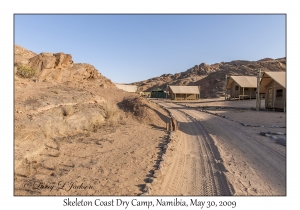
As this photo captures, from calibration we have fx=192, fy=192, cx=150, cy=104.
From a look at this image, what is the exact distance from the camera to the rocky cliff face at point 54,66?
13.8 metres

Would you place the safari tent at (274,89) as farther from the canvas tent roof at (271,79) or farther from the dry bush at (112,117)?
the dry bush at (112,117)

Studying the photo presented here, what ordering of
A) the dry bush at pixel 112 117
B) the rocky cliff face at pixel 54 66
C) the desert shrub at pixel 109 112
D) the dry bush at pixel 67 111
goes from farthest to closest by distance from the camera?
the rocky cliff face at pixel 54 66 → the desert shrub at pixel 109 112 → the dry bush at pixel 112 117 → the dry bush at pixel 67 111

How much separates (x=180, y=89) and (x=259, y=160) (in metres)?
36.7

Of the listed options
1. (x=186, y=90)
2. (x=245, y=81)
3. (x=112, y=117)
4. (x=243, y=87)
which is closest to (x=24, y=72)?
(x=112, y=117)

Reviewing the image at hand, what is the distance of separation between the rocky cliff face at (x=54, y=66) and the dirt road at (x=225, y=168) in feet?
36.6

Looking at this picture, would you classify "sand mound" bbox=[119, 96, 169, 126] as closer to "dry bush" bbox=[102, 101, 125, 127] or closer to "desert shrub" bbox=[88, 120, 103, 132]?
"dry bush" bbox=[102, 101, 125, 127]

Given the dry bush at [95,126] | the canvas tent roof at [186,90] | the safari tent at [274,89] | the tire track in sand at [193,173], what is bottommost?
the tire track in sand at [193,173]

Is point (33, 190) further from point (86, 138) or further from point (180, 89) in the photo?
point (180, 89)

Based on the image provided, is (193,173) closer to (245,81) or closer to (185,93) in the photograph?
(245,81)

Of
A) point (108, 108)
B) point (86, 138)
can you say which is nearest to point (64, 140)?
point (86, 138)

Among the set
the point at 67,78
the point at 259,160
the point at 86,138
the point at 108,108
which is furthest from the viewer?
the point at 67,78

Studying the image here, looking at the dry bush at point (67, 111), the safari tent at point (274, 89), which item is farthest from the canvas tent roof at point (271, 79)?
the dry bush at point (67, 111)

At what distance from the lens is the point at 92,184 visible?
13.1 ft

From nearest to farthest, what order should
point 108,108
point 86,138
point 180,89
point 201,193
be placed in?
point 201,193, point 86,138, point 108,108, point 180,89
